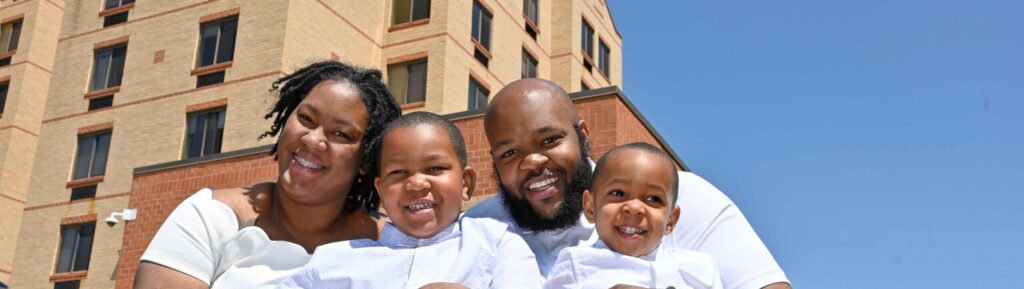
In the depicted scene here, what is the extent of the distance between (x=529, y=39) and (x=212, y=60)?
1046 cm

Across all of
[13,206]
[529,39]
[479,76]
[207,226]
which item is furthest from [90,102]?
[207,226]

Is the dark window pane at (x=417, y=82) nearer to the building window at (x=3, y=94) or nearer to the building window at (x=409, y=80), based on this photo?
the building window at (x=409, y=80)

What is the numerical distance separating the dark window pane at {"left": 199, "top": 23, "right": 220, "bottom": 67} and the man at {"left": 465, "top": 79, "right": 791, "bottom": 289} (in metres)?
20.7

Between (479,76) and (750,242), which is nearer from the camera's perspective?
(750,242)

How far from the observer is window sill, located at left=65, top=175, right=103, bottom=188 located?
2363 centimetres

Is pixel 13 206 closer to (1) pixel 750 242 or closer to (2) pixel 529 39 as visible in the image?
(2) pixel 529 39

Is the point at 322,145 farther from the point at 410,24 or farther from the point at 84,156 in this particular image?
the point at 84,156

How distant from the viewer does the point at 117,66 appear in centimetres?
2480

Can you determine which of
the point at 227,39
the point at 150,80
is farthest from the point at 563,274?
the point at 150,80

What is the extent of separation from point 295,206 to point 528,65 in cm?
2517

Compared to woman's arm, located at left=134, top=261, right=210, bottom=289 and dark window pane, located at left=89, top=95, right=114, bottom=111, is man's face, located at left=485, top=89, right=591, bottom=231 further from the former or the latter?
dark window pane, located at left=89, top=95, right=114, bottom=111

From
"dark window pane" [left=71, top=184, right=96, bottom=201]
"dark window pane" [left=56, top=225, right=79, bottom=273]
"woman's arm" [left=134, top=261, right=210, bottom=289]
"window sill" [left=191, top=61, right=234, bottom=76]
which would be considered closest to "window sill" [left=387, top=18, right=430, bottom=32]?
"window sill" [left=191, top=61, right=234, bottom=76]

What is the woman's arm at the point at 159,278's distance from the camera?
3666mm

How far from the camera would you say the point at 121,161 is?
2327 cm
